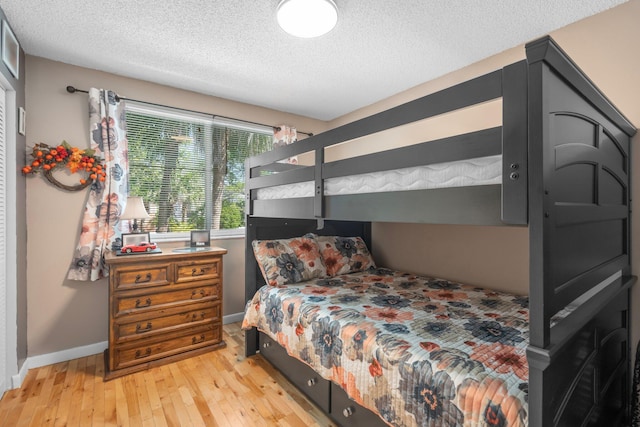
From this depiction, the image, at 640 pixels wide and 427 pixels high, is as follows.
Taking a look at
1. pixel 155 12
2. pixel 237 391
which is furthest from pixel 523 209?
pixel 155 12

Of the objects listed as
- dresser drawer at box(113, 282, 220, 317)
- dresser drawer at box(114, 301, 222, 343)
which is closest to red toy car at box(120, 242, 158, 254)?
dresser drawer at box(113, 282, 220, 317)

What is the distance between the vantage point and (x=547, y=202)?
33.2 inches

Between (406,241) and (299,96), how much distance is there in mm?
1823

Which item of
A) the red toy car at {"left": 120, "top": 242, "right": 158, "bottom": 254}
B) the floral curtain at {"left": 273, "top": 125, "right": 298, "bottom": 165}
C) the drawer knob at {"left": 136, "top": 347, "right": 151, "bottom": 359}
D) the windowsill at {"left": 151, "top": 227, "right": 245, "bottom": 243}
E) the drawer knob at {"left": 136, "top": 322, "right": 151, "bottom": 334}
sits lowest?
the drawer knob at {"left": 136, "top": 347, "right": 151, "bottom": 359}

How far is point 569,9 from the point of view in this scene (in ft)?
5.89

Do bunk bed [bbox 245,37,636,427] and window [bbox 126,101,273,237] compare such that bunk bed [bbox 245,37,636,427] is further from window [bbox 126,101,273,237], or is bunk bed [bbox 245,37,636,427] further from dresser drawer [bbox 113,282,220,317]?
window [bbox 126,101,273,237]

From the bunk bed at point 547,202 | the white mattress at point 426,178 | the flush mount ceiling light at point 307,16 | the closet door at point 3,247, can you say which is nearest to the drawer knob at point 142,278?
the closet door at point 3,247

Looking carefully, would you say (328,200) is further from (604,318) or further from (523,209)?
(604,318)

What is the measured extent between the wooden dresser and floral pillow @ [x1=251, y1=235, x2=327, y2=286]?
447mm

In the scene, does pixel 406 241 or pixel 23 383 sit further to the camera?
pixel 406 241

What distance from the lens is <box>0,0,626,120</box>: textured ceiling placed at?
1.77 m

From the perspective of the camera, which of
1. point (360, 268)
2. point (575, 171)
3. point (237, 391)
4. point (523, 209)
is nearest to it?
point (523, 209)

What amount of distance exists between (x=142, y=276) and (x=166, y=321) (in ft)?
1.35

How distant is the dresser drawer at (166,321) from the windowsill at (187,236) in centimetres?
71
